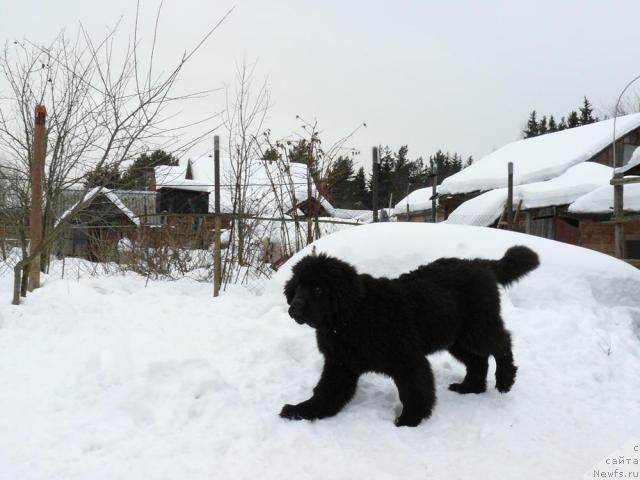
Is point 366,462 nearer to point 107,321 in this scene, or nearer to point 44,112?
point 107,321

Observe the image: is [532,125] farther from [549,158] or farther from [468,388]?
[468,388]

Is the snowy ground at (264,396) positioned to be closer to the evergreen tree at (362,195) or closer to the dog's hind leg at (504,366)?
the dog's hind leg at (504,366)

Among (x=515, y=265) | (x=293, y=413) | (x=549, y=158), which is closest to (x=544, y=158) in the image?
(x=549, y=158)

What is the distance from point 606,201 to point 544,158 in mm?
15523

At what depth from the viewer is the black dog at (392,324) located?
11.1ft

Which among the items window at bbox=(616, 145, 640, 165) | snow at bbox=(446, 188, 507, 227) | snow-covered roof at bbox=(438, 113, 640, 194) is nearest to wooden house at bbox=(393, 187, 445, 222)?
snow-covered roof at bbox=(438, 113, 640, 194)

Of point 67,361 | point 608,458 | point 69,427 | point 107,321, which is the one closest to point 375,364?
point 608,458

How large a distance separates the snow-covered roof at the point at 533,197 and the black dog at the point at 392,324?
13.3m

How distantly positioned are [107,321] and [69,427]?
1.96m

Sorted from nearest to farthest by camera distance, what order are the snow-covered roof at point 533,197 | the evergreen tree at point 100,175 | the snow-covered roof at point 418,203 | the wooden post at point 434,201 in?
the evergreen tree at point 100,175, the snow-covered roof at point 533,197, the wooden post at point 434,201, the snow-covered roof at point 418,203

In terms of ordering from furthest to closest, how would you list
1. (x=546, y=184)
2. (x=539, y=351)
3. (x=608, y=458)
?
(x=546, y=184), (x=539, y=351), (x=608, y=458)

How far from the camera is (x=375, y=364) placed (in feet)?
11.2

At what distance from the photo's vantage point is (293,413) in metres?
3.32

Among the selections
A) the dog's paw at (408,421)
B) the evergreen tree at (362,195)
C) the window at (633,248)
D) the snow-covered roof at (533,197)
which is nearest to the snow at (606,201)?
the window at (633,248)
